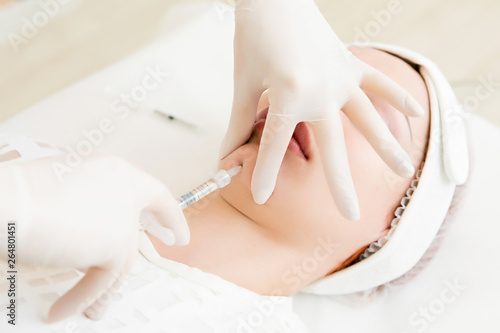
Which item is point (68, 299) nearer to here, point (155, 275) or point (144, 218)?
point (144, 218)

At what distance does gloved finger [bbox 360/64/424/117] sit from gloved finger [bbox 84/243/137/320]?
0.52 m

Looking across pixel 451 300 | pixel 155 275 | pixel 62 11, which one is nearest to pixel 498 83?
pixel 451 300

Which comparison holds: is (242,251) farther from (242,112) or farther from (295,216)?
(242,112)

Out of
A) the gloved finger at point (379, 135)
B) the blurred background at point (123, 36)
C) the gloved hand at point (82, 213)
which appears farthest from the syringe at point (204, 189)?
the blurred background at point (123, 36)

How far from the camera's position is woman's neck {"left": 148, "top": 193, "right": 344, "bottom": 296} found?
41.9 inches

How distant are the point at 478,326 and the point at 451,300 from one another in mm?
81

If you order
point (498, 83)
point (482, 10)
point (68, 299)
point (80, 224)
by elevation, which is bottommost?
point (68, 299)

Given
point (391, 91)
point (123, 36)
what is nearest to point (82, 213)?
point (391, 91)

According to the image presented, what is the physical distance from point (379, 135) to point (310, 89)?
0.14 m

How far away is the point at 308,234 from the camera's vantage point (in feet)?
3.54

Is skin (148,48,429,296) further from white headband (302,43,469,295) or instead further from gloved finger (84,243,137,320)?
gloved finger (84,243,137,320)

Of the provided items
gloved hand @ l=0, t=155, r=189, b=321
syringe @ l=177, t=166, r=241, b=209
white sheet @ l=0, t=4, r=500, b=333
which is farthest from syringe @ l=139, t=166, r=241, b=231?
white sheet @ l=0, t=4, r=500, b=333

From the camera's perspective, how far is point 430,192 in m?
1.11

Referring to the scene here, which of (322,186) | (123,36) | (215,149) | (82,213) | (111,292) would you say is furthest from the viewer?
(123,36)
